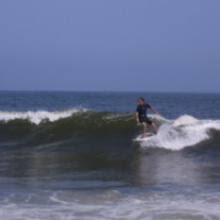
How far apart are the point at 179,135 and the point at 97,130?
4.11 metres

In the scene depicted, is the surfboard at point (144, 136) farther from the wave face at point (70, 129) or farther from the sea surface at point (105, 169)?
the wave face at point (70, 129)

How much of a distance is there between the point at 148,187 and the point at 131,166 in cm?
357

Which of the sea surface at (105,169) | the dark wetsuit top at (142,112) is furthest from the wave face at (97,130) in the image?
the dark wetsuit top at (142,112)

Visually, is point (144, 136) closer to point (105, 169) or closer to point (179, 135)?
point (179, 135)

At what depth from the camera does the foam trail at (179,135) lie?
18578 millimetres

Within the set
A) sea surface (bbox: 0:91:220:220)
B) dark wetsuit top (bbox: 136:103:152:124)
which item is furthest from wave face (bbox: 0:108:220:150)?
dark wetsuit top (bbox: 136:103:152:124)

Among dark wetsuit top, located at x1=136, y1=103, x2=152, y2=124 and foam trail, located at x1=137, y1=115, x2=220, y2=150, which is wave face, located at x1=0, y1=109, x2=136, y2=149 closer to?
dark wetsuit top, located at x1=136, y1=103, x2=152, y2=124

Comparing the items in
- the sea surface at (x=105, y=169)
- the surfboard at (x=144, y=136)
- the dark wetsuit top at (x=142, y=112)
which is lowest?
the sea surface at (x=105, y=169)

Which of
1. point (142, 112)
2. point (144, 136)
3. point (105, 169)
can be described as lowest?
point (105, 169)

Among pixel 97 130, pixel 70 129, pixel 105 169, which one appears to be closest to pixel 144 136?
pixel 97 130

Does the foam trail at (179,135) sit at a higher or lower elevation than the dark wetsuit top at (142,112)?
lower

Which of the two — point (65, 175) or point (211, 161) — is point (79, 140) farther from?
point (65, 175)

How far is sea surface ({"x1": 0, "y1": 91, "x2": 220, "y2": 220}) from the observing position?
Result: 9.41 meters

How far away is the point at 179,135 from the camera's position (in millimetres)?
19203
